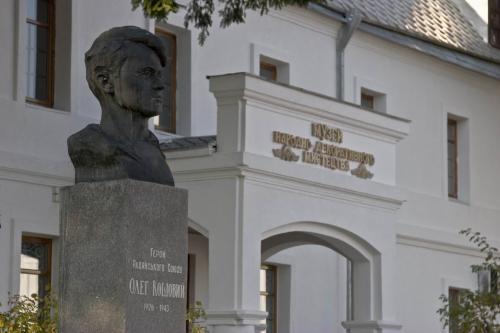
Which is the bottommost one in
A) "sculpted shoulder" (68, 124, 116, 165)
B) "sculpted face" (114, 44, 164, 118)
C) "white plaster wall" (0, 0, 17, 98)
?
"sculpted shoulder" (68, 124, 116, 165)

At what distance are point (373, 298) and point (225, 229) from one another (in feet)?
11.0

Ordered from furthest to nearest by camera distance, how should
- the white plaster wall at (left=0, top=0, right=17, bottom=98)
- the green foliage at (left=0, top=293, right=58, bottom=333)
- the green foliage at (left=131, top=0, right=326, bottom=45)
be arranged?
the white plaster wall at (left=0, top=0, right=17, bottom=98)
the green foliage at (left=131, top=0, right=326, bottom=45)
the green foliage at (left=0, top=293, right=58, bottom=333)

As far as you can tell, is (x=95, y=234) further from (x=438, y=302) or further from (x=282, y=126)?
(x=438, y=302)

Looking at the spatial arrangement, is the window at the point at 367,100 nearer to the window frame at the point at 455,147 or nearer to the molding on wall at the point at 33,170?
the window frame at the point at 455,147

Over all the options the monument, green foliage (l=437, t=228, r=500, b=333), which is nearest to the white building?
green foliage (l=437, t=228, r=500, b=333)

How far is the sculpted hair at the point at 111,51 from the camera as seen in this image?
12375 mm

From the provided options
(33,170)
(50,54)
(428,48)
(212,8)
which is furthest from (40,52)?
Result: (428,48)

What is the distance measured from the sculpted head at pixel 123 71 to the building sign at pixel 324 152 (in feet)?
26.6

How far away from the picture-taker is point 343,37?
89.8ft

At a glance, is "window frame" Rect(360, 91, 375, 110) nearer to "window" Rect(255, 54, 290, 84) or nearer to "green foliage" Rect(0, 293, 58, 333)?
"window" Rect(255, 54, 290, 84)

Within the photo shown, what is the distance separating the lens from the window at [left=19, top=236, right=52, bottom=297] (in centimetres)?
2061

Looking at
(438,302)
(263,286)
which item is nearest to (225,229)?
(263,286)

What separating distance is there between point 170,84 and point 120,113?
11350mm

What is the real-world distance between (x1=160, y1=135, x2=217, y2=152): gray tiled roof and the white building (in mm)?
43
